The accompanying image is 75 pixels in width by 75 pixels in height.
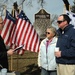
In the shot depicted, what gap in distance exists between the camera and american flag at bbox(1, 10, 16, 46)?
44.5 ft

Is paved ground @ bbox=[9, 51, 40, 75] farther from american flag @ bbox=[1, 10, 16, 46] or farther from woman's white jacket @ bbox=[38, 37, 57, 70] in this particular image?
woman's white jacket @ bbox=[38, 37, 57, 70]

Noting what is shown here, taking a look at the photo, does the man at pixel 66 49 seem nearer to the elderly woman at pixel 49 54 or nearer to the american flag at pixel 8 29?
the elderly woman at pixel 49 54

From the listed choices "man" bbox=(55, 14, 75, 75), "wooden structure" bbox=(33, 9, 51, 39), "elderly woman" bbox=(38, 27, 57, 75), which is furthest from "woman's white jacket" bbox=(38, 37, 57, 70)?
"wooden structure" bbox=(33, 9, 51, 39)

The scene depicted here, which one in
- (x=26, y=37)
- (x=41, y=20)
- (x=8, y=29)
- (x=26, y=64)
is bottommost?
(x=26, y=64)

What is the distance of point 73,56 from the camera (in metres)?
6.75

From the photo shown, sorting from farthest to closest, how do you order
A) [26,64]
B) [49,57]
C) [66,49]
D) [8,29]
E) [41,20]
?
1. [41,20]
2. [26,64]
3. [8,29]
4. [49,57]
5. [66,49]

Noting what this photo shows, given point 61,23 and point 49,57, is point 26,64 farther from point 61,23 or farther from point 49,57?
point 61,23

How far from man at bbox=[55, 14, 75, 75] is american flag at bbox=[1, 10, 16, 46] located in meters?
6.72

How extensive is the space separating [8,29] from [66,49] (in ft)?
23.5

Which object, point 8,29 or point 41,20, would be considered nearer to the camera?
point 8,29

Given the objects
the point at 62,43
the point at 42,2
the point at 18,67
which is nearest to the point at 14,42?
the point at 18,67

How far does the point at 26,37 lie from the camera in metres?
13.8

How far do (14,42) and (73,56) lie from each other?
7.27 metres

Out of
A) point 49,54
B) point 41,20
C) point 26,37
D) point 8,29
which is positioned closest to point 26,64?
point 26,37
